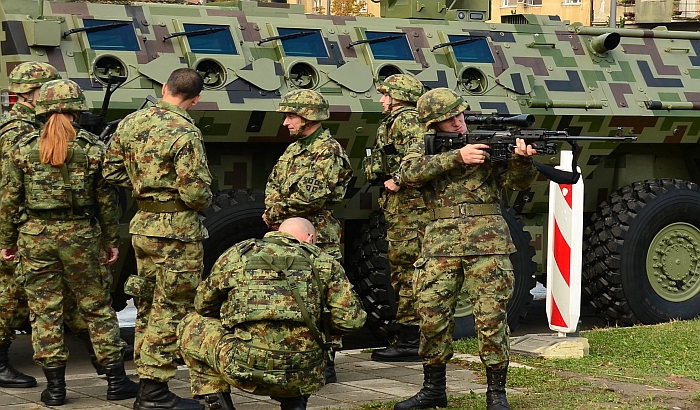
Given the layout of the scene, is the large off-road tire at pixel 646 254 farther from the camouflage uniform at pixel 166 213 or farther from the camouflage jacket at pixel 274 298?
the camouflage jacket at pixel 274 298

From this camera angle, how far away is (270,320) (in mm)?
6250

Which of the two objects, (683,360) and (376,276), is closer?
(683,360)

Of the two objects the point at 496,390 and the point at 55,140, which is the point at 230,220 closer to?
the point at 55,140

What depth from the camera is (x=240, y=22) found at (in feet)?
33.2

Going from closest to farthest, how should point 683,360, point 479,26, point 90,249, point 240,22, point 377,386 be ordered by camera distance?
point 90,249, point 377,386, point 683,360, point 240,22, point 479,26

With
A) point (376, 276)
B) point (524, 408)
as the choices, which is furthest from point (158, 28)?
point (524, 408)

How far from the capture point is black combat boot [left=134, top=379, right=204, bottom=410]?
753 cm

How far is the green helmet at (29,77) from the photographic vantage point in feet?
27.4

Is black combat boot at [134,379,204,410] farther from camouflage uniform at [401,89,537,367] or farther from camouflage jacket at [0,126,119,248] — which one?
camouflage uniform at [401,89,537,367]

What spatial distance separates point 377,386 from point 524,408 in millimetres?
1145

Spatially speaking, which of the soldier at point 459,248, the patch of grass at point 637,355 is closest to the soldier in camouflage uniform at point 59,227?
the soldier at point 459,248

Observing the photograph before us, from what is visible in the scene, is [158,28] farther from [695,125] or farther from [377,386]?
[695,125]

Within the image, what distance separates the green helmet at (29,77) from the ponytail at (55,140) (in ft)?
1.83

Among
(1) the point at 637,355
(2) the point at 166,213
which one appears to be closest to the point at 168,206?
(2) the point at 166,213
